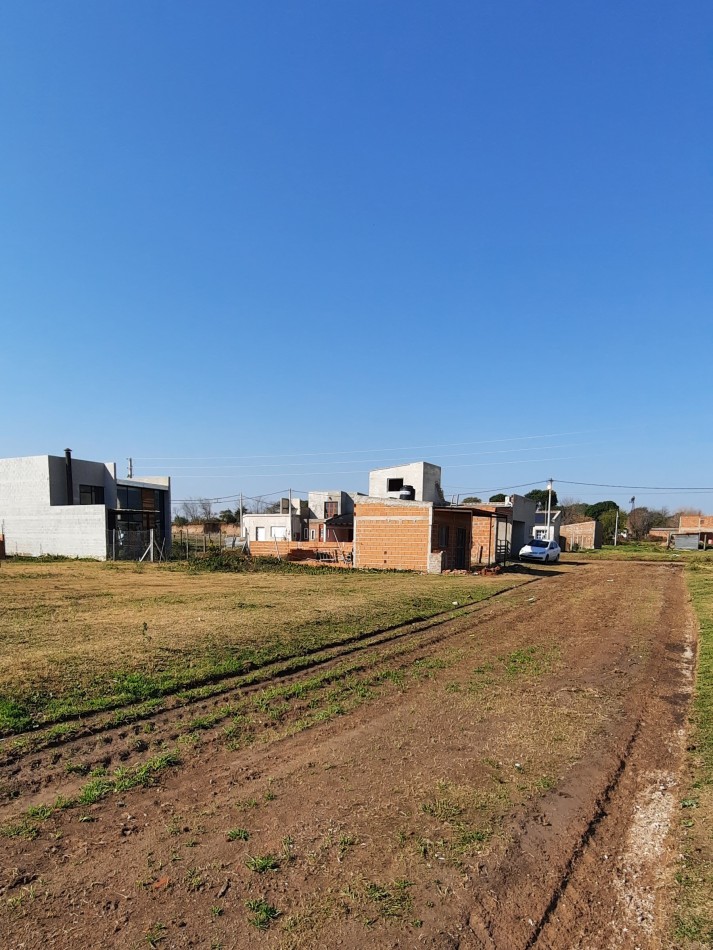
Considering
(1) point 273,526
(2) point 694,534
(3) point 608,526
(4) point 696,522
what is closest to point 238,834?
(1) point 273,526

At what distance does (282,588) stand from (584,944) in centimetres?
1525

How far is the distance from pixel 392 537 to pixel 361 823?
2151 centimetres

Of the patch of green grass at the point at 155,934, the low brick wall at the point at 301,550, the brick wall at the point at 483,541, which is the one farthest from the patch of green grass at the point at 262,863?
the brick wall at the point at 483,541

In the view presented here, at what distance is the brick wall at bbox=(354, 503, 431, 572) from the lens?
964 inches

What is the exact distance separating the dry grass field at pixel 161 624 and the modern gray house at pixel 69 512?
8461 mm

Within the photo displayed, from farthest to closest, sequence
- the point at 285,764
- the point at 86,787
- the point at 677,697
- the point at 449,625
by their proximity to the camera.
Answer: the point at 449,625 → the point at 677,697 → the point at 285,764 → the point at 86,787

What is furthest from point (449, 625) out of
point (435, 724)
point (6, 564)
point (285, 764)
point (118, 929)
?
point (6, 564)

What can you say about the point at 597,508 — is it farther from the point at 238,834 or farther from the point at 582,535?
the point at 238,834

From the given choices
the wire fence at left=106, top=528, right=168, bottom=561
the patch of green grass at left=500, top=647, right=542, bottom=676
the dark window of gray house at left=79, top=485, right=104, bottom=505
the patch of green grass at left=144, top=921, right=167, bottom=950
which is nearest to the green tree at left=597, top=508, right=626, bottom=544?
the wire fence at left=106, top=528, right=168, bottom=561

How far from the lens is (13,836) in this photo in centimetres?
365

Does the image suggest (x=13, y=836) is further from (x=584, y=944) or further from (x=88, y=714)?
(x=584, y=944)

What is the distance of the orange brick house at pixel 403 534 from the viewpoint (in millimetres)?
24344

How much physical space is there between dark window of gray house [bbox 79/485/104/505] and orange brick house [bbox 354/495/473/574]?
20455mm

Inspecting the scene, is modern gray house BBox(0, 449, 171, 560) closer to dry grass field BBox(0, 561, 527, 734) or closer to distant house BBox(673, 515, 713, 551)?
dry grass field BBox(0, 561, 527, 734)
